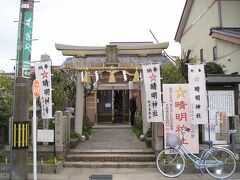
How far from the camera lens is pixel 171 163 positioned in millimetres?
11984

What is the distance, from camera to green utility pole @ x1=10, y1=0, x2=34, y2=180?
34.4ft

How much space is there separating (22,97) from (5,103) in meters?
4.16

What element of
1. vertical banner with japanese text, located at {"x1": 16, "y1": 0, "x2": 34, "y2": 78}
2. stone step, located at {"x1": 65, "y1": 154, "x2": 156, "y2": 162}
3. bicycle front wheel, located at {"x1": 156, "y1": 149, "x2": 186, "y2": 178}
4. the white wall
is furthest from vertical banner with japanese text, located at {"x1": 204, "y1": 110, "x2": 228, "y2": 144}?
the white wall

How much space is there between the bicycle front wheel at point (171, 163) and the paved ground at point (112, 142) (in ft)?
9.18

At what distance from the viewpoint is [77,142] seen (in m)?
15.8

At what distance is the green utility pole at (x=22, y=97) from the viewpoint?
10.5m

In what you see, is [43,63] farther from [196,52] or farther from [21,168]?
[196,52]

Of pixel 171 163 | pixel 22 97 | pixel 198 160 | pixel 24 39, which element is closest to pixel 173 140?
pixel 171 163

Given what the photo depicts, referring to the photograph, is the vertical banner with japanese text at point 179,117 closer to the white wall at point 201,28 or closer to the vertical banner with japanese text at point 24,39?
the vertical banner with japanese text at point 24,39

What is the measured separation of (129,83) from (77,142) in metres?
10.3

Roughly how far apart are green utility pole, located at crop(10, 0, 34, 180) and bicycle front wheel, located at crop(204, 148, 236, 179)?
5300 mm

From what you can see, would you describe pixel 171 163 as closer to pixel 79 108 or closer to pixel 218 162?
pixel 218 162

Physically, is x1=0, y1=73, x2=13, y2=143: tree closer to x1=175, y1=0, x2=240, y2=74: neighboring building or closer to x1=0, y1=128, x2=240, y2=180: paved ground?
x1=0, y1=128, x2=240, y2=180: paved ground

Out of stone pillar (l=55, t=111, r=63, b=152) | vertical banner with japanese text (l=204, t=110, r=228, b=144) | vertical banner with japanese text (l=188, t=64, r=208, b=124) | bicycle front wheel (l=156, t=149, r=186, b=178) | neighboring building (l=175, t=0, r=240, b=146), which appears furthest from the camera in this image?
neighboring building (l=175, t=0, r=240, b=146)
